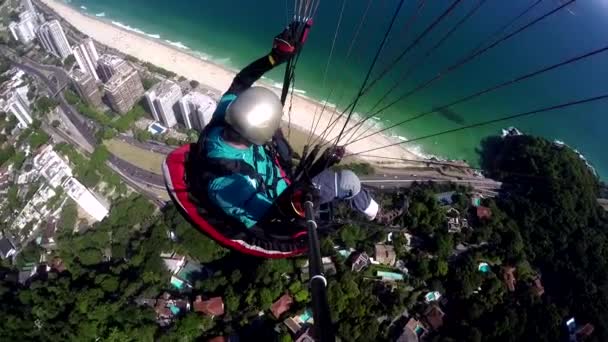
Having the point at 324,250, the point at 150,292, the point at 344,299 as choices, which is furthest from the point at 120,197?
the point at 344,299

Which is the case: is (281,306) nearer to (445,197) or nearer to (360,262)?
(360,262)

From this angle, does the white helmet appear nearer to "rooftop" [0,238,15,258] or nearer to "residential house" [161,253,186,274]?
"residential house" [161,253,186,274]

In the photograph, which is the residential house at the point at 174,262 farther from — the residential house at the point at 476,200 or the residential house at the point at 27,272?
the residential house at the point at 476,200

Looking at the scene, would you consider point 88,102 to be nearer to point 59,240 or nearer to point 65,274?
point 59,240

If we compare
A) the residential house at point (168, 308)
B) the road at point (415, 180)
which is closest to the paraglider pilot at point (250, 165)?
Answer: the residential house at point (168, 308)

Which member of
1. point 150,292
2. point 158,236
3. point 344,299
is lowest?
point 344,299

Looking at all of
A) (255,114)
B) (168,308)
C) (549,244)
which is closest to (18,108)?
(168,308)

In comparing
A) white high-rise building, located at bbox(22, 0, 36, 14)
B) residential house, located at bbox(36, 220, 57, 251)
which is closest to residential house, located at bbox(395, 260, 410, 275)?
residential house, located at bbox(36, 220, 57, 251)
